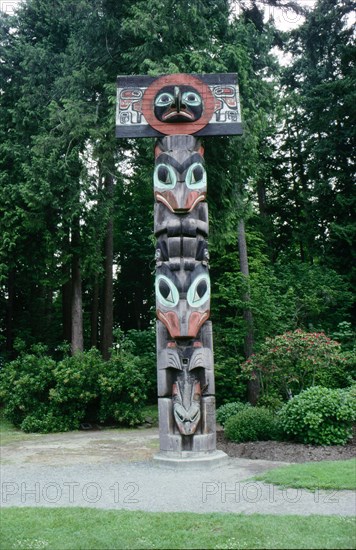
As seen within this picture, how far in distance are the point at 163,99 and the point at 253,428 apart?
21.7 feet

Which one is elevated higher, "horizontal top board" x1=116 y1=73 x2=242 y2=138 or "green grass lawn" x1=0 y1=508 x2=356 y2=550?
"horizontal top board" x1=116 y1=73 x2=242 y2=138

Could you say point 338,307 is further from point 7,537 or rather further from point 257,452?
point 7,537

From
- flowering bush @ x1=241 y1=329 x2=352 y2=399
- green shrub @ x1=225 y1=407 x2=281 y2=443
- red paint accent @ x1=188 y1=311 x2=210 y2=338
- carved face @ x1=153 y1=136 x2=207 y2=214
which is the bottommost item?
green shrub @ x1=225 y1=407 x2=281 y2=443

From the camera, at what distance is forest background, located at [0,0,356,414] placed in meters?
15.0

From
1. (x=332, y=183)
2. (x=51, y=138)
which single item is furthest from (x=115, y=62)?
(x=332, y=183)

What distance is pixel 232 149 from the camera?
14906 millimetres

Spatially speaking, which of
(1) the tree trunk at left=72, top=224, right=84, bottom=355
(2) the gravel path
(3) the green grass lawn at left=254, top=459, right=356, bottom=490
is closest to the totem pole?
(2) the gravel path

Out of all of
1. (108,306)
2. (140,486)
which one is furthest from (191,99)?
(108,306)

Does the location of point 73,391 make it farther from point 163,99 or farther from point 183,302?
point 163,99

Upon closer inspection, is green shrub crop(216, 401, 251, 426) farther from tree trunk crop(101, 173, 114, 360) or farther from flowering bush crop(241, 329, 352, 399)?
tree trunk crop(101, 173, 114, 360)

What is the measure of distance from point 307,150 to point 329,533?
19.7 m

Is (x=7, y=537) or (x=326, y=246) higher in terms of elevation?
(x=326, y=246)

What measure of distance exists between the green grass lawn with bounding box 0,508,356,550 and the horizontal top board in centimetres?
677

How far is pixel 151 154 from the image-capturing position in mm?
14734
